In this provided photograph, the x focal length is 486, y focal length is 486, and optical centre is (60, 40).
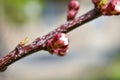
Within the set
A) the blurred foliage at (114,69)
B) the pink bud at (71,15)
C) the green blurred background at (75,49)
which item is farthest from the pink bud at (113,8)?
the green blurred background at (75,49)

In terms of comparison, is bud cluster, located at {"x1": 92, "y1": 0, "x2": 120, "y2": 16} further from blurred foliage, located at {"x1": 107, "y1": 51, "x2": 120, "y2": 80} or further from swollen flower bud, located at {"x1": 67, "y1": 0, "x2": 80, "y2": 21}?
blurred foliage, located at {"x1": 107, "y1": 51, "x2": 120, "y2": 80}

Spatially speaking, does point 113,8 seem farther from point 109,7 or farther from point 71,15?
point 71,15

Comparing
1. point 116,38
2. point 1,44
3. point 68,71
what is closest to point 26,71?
point 68,71

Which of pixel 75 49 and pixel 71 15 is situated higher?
pixel 71 15

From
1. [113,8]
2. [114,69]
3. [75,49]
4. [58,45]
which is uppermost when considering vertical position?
[113,8]

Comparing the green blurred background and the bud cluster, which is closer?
the bud cluster

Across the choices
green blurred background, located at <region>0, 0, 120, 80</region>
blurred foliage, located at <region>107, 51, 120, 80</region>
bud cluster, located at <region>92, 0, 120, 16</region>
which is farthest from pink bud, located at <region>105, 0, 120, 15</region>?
green blurred background, located at <region>0, 0, 120, 80</region>

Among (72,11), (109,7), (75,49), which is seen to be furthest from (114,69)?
(109,7)

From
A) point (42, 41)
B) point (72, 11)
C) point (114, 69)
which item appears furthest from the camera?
point (114, 69)

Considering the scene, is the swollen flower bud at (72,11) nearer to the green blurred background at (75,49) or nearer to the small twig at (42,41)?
the small twig at (42,41)
